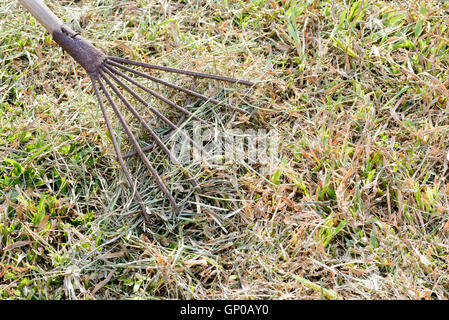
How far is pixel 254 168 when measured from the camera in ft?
7.40

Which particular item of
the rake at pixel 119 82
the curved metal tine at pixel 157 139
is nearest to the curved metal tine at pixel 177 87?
the rake at pixel 119 82

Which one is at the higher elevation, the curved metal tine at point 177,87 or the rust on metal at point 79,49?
the rust on metal at point 79,49

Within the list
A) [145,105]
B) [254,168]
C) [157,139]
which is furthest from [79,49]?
[254,168]

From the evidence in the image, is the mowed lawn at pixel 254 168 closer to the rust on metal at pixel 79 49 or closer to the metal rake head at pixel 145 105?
the metal rake head at pixel 145 105

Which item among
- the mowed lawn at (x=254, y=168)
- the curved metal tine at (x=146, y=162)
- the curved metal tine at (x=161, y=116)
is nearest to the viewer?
the mowed lawn at (x=254, y=168)

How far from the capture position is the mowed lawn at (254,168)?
2006 millimetres

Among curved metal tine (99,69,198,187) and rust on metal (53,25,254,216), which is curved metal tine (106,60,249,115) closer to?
rust on metal (53,25,254,216)

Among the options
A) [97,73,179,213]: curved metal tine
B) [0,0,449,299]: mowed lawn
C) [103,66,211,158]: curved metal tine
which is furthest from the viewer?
[103,66,211,158]: curved metal tine

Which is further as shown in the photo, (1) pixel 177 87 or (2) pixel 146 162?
(1) pixel 177 87

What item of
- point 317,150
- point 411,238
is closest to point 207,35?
point 317,150

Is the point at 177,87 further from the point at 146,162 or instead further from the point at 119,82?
the point at 146,162

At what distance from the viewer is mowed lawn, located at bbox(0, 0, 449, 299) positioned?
201cm

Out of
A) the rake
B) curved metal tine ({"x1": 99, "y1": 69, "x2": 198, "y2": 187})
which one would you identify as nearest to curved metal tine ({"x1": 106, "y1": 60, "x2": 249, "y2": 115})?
the rake
